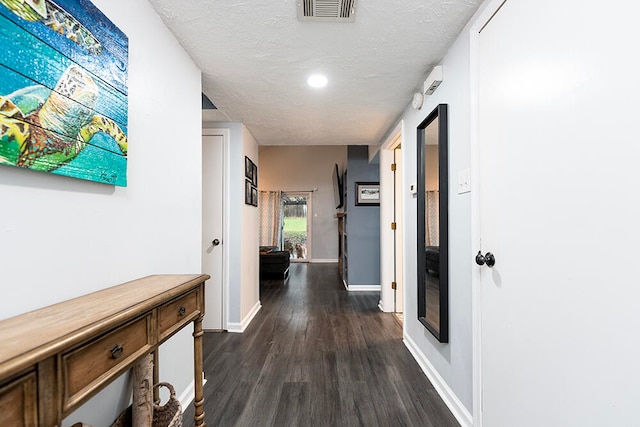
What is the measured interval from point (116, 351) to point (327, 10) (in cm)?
159

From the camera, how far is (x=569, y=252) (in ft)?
2.97

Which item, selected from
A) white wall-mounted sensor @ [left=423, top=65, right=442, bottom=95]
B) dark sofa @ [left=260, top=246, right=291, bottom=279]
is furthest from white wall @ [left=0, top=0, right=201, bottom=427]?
dark sofa @ [left=260, top=246, right=291, bottom=279]

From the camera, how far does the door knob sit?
1.32m

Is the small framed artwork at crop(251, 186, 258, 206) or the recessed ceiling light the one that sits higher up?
the recessed ceiling light

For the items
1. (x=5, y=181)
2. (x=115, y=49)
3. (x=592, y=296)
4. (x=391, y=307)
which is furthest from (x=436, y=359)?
(x=115, y=49)

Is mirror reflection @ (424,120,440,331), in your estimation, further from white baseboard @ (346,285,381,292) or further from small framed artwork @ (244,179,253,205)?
white baseboard @ (346,285,381,292)

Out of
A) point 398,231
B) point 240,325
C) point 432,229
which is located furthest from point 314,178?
point 432,229

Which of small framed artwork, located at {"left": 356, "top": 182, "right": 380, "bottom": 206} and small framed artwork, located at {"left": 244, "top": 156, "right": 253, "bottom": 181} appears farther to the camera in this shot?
small framed artwork, located at {"left": 356, "top": 182, "right": 380, "bottom": 206}

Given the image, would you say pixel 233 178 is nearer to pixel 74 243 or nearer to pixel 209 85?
pixel 209 85

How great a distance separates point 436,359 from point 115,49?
2.42m

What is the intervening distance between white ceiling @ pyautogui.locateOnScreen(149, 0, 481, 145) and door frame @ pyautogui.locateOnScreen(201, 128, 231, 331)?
281 mm

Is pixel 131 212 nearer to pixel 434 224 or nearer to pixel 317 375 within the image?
pixel 317 375

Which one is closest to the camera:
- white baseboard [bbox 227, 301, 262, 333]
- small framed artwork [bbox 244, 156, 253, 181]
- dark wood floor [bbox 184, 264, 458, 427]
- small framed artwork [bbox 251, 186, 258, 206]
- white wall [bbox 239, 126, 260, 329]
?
dark wood floor [bbox 184, 264, 458, 427]

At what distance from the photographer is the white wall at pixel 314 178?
8.45m
